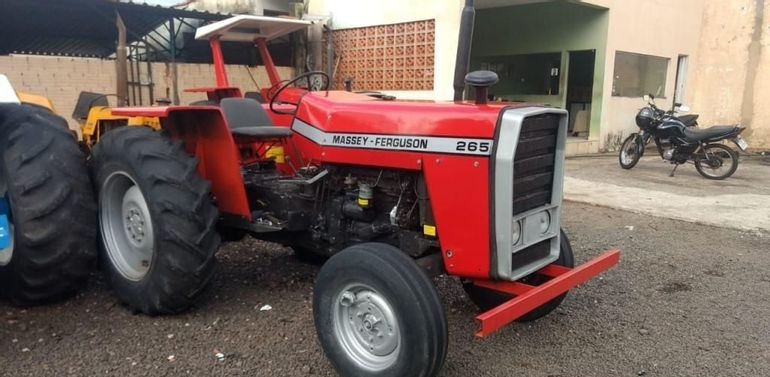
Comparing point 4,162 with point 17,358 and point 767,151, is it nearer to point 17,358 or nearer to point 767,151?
point 17,358

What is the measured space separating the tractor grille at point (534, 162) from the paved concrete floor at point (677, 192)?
13.0 ft

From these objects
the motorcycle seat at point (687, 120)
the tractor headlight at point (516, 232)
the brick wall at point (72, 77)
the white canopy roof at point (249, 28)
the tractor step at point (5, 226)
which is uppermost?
the white canopy roof at point (249, 28)

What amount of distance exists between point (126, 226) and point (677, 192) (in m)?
6.95

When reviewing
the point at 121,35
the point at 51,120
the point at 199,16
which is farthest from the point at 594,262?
the point at 199,16

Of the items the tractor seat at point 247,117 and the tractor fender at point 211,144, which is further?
the tractor seat at point 247,117

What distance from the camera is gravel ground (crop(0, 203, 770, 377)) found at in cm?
292

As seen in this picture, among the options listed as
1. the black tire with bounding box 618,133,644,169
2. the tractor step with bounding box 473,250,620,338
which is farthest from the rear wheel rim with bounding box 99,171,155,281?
the black tire with bounding box 618,133,644,169

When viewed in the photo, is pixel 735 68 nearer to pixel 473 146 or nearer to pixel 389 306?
pixel 473 146

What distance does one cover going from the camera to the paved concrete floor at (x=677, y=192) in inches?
253

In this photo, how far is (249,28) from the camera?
5367mm

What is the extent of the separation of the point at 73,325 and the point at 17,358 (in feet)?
1.33

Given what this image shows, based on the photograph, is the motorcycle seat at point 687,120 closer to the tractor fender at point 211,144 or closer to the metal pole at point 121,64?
the tractor fender at point 211,144

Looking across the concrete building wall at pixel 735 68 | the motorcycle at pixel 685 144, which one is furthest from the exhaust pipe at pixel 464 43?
the concrete building wall at pixel 735 68

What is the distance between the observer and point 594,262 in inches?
118
